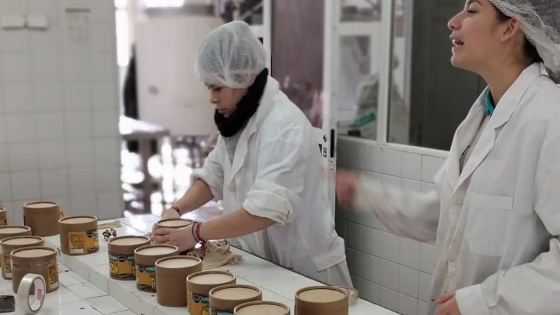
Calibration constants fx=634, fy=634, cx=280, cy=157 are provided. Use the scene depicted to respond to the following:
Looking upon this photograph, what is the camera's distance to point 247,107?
212 centimetres

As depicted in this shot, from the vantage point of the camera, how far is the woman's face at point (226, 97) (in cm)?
214

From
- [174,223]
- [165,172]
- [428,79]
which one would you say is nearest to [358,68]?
[428,79]

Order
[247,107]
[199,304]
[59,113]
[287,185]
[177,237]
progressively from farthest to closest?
[59,113] < [247,107] < [287,185] < [177,237] < [199,304]

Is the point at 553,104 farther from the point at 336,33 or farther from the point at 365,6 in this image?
the point at 365,6

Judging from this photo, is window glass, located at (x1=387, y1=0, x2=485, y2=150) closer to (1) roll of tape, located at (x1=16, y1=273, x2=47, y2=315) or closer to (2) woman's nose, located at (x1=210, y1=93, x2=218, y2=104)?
(2) woman's nose, located at (x1=210, y1=93, x2=218, y2=104)

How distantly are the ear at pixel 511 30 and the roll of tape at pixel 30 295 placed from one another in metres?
1.28

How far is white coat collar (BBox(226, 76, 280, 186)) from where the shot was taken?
2.13m

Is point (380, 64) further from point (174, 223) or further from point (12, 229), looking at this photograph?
point (12, 229)

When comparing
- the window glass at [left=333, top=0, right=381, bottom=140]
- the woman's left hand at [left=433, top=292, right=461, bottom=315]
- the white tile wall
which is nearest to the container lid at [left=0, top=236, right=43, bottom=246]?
the woman's left hand at [left=433, top=292, right=461, bottom=315]

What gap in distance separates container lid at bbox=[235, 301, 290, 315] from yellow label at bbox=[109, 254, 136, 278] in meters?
0.54

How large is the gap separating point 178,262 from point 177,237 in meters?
0.25

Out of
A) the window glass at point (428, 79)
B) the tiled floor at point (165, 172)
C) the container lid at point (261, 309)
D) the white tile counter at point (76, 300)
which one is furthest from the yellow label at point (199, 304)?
the tiled floor at point (165, 172)

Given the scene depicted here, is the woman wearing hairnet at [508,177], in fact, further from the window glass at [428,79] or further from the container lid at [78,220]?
the window glass at [428,79]

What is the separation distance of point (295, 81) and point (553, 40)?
228 centimetres
